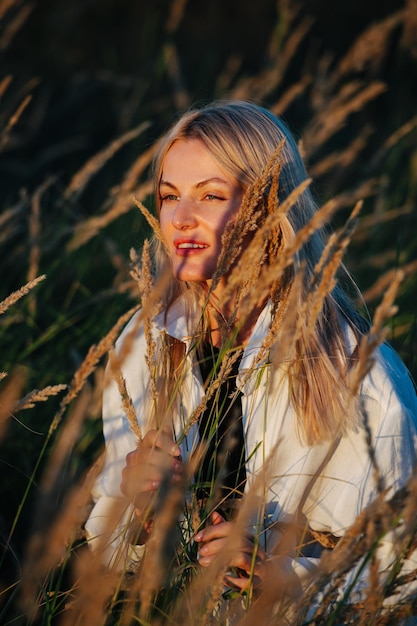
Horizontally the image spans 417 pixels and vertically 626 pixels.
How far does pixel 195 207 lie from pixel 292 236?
9.1 inches

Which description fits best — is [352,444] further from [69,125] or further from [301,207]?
[69,125]

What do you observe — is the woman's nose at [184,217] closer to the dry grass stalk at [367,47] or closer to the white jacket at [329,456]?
the white jacket at [329,456]

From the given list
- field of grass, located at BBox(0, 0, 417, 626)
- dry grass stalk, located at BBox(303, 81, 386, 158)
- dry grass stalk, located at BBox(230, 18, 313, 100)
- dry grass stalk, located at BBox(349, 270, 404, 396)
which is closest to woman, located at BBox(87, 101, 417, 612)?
field of grass, located at BBox(0, 0, 417, 626)

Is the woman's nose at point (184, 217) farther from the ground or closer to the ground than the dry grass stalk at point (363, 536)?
farther from the ground

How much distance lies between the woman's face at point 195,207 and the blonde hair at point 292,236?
3 cm

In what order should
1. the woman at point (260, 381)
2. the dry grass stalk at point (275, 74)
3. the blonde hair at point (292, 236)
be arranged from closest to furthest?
the woman at point (260, 381) < the blonde hair at point (292, 236) < the dry grass stalk at point (275, 74)

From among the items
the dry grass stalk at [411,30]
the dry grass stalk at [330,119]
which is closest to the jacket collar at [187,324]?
the dry grass stalk at [330,119]

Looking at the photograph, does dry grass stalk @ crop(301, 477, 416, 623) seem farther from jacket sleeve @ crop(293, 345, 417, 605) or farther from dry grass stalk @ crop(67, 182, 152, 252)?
dry grass stalk @ crop(67, 182, 152, 252)

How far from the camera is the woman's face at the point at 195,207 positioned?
5.28 ft

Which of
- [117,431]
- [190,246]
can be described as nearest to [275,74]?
[190,246]

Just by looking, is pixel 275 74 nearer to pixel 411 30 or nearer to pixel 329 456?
pixel 411 30

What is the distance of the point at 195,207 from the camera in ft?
5.36

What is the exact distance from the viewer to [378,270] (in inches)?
115

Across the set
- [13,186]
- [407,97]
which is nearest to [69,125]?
[13,186]
